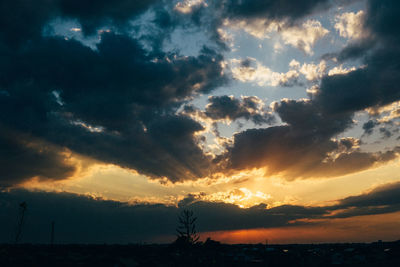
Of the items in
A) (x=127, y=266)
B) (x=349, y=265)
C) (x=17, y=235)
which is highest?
(x=17, y=235)

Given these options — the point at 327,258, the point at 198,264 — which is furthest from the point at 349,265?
the point at 198,264

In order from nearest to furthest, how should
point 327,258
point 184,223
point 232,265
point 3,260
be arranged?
point 3,260, point 232,265, point 327,258, point 184,223

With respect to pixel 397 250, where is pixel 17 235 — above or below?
above

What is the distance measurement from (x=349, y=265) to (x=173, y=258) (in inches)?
1722

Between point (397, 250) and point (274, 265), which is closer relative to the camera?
point (274, 265)

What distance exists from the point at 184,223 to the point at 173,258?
3599 cm

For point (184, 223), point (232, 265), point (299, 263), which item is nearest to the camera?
point (299, 263)

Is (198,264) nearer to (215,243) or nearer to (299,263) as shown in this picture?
(299,263)

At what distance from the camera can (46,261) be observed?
58.6 m

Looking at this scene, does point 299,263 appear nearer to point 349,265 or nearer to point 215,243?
point 349,265

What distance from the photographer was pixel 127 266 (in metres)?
56.8

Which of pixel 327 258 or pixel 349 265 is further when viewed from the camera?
pixel 327 258

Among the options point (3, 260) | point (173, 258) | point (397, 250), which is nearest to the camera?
point (3, 260)

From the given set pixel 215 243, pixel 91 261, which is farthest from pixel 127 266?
pixel 215 243
